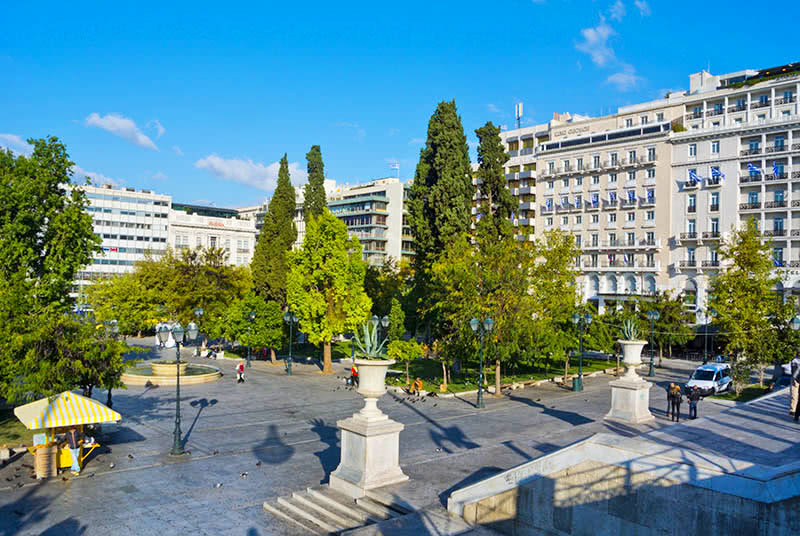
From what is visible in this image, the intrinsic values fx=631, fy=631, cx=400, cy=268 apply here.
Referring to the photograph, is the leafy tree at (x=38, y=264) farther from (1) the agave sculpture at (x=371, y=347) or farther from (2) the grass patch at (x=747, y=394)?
(2) the grass patch at (x=747, y=394)

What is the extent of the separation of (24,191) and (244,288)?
3482 centimetres

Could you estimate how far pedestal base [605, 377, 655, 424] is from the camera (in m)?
21.1

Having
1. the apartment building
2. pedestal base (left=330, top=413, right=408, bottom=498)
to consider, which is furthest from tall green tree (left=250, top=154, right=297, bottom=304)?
the apartment building

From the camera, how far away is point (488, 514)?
11.8 metres

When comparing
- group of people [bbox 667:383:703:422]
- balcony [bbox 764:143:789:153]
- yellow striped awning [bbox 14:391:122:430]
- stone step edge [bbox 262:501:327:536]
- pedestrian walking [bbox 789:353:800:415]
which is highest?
balcony [bbox 764:143:789:153]

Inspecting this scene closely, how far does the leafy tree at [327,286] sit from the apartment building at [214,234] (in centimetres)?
5638

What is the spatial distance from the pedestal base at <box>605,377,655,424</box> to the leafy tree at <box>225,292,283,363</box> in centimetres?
2767

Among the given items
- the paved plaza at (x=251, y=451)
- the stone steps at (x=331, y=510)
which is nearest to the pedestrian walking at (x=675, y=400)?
the paved plaza at (x=251, y=451)

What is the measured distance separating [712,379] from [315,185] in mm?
38164

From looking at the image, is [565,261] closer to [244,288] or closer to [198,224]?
[244,288]

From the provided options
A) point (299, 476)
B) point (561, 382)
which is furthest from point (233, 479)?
point (561, 382)

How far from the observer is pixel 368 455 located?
1341 centimetres

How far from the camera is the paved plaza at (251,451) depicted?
13.6 meters

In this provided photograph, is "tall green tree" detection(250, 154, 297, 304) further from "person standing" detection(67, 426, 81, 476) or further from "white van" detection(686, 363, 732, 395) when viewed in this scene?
"person standing" detection(67, 426, 81, 476)
